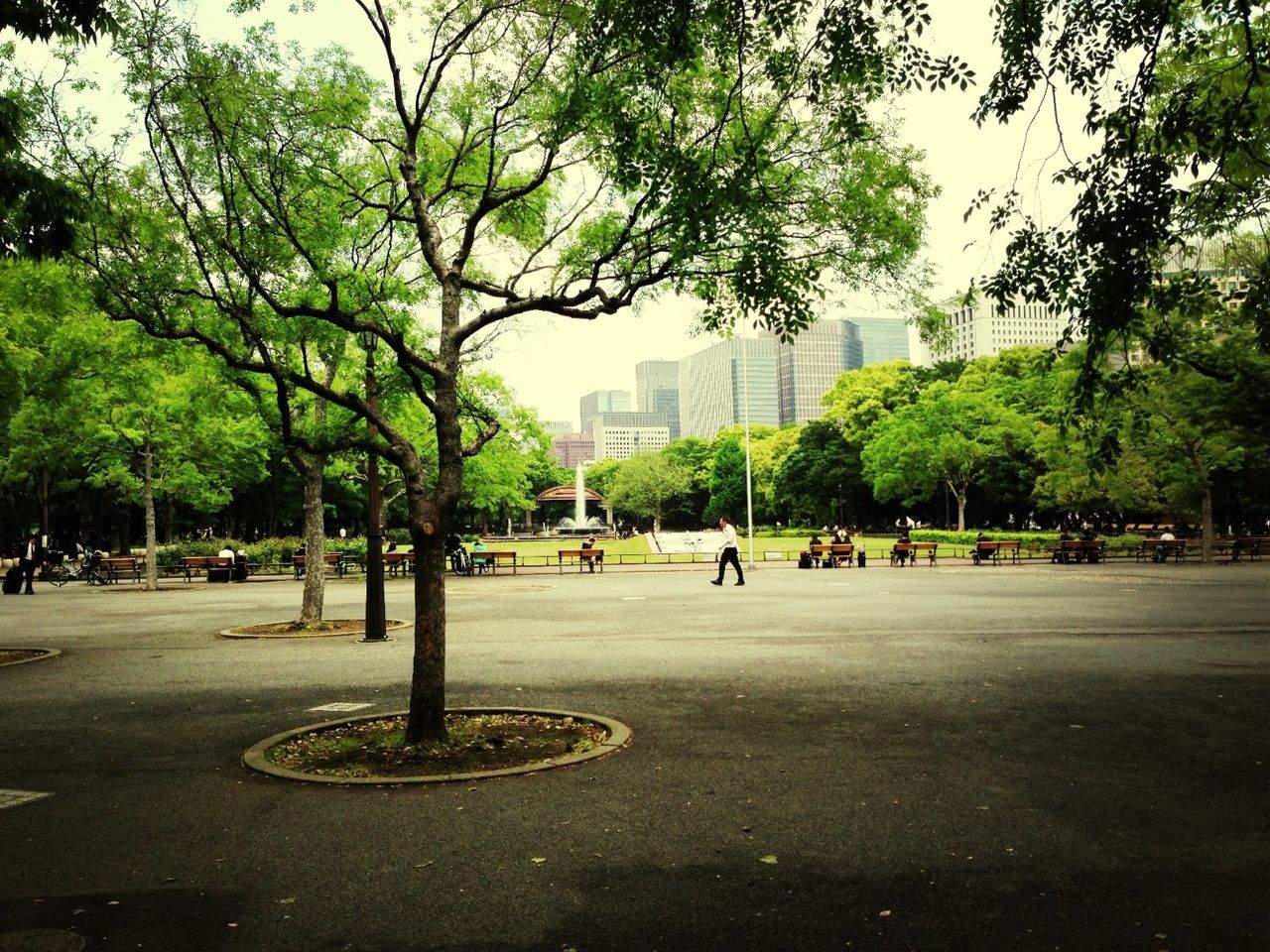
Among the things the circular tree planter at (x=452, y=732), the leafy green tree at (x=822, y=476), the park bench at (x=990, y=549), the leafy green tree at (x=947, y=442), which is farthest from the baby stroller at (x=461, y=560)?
the leafy green tree at (x=822, y=476)

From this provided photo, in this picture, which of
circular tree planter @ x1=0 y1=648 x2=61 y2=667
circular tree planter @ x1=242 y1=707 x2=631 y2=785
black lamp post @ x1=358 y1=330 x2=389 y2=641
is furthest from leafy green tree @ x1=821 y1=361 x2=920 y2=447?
circular tree planter @ x1=242 y1=707 x2=631 y2=785

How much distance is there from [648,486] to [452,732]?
9144cm

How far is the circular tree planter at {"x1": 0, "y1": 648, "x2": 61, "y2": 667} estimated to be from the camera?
1321 centimetres

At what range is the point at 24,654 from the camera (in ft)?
45.2

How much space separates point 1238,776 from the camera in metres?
6.28

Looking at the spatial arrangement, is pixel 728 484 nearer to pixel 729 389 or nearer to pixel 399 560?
pixel 399 560

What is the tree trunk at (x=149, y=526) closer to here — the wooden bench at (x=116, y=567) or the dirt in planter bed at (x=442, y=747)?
the wooden bench at (x=116, y=567)

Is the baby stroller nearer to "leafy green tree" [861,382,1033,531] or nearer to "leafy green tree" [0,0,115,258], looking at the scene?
"leafy green tree" [0,0,115,258]

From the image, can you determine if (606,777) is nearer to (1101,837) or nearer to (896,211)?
(1101,837)

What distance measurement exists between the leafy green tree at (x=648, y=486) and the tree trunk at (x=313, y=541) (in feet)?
270

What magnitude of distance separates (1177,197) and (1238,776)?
13.6 feet

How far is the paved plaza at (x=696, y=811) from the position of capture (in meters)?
4.19

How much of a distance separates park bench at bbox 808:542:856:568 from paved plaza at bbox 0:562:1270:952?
2280cm

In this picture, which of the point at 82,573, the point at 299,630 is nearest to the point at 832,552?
the point at 299,630
